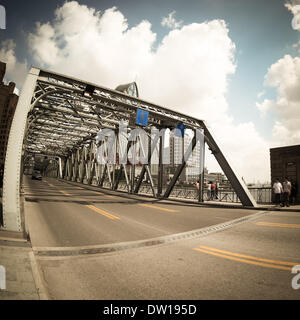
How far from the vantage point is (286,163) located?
46.2ft

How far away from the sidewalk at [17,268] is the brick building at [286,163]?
16663 mm

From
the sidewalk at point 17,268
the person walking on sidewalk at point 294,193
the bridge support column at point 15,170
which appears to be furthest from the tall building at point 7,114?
the person walking on sidewalk at point 294,193

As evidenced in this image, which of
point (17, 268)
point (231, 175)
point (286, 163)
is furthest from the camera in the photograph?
point (286, 163)

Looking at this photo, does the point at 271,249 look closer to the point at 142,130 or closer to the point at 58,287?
the point at 58,287

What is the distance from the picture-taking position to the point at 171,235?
4957 millimetres

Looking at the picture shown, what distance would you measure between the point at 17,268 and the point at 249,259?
411 centimetres

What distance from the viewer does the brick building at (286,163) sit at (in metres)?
13.4

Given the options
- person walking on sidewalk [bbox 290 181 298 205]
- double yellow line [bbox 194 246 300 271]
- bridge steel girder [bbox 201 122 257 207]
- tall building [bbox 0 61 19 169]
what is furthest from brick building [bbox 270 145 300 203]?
tall building [bbox 0 61 19 169]

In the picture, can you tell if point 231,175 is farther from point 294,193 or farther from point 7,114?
point 7,114

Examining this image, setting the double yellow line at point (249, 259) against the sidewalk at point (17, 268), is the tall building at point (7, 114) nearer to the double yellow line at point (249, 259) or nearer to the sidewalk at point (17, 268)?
the sidewalk at point (17, 268)

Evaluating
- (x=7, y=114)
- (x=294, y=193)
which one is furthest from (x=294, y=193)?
(x=7, y=114)
